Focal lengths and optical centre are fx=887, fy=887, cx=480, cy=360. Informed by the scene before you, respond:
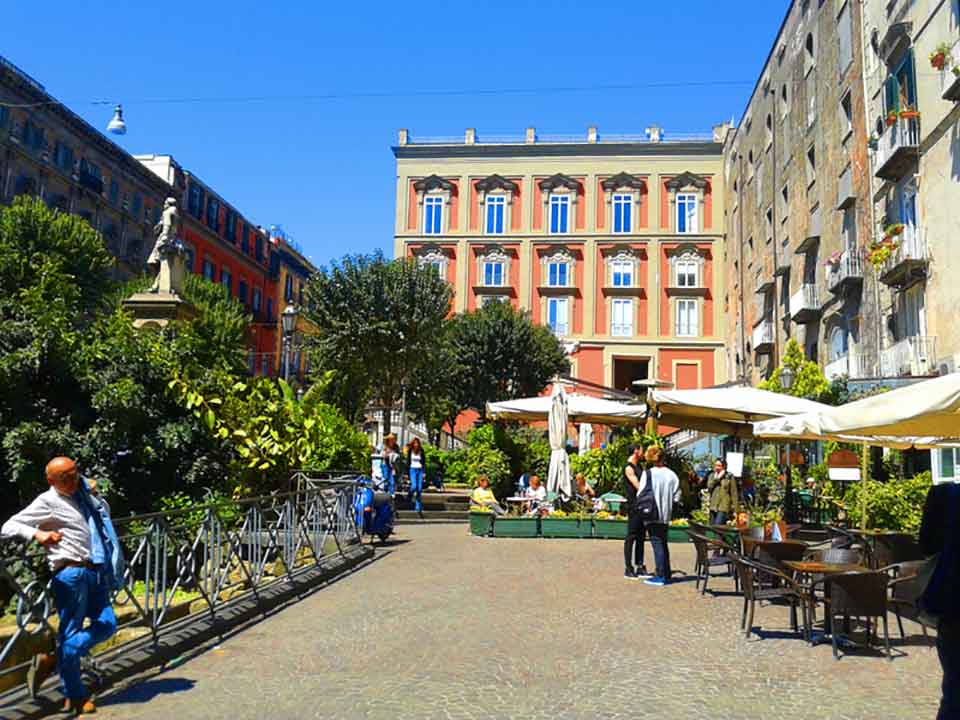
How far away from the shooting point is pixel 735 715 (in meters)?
5.33

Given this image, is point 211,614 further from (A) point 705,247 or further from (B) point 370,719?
(A) point 705,247

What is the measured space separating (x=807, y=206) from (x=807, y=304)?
3630 mm

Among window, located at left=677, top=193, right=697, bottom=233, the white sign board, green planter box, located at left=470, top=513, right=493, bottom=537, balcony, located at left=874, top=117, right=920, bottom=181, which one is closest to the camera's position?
the white sign board

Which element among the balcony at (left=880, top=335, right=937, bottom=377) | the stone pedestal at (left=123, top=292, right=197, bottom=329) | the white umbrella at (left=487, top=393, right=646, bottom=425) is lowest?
the white umbrella at (left=487, top=393, right=646, bottom=425)

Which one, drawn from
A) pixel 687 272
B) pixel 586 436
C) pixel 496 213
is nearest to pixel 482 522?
pixel 586 436

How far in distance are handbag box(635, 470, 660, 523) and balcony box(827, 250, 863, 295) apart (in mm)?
17647

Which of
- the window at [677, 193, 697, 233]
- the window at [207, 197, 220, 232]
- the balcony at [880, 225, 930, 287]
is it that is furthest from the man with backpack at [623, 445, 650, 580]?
the window at [207, 197, 220, 232]

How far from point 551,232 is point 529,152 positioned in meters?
4.58

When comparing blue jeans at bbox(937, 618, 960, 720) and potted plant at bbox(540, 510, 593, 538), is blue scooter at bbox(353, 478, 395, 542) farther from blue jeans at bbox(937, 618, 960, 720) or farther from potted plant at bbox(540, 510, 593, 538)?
blue jeans at bbox(937, 618, 960, 720)

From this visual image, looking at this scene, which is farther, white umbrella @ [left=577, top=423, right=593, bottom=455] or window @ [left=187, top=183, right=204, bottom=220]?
window @ [left=187, top=183, right=204, bottom=220]

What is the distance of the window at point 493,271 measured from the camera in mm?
48188

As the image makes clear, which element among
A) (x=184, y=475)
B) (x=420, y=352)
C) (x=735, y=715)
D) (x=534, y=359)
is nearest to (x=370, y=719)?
(x=735, y=715)

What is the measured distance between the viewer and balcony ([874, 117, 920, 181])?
846 inches

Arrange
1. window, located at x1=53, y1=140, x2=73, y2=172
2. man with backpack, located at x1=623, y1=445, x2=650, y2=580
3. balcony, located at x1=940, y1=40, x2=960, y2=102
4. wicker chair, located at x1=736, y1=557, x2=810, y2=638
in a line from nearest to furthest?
wicker chair, located at x1=736, y1=557, x2=810, y2=638, man with backpack, located at x1=623, y1=445, x2=650, y2=580, balcony, located at x1=940, y1=40, x2=960, y2=102, window, located at x1=53, y1=140, x2=73, y2=172
